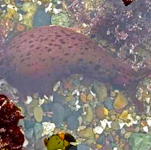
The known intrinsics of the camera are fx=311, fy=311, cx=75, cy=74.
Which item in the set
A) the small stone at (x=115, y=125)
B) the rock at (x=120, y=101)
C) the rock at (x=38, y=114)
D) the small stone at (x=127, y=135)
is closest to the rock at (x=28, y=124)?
the rock at (x=38, y=114)

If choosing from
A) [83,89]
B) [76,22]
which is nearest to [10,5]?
[76,22]

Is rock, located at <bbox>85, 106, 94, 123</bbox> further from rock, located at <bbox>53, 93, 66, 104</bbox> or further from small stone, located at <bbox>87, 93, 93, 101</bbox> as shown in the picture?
rock, located at <bbox>53, 93, 66, 104</bbox>

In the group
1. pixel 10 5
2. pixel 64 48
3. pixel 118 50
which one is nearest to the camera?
pixel 64 48

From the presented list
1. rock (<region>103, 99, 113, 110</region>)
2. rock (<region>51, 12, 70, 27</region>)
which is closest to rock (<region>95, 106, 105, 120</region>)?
rock (<region>103, 99, 113, 110</region>)

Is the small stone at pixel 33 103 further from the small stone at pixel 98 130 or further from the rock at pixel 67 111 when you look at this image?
the small stone at pixel 98 130

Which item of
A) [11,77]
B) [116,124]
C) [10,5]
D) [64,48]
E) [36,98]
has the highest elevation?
[10,5]

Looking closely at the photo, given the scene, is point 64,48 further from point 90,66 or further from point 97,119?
point 97,119

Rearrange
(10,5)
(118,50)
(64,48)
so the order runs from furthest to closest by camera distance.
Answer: (10,5) < (118,50) < (64,48)
